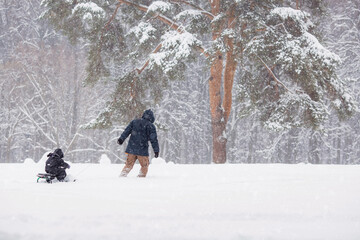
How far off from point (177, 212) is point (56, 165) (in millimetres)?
3308

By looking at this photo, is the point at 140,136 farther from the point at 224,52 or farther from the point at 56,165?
the point at 224,52

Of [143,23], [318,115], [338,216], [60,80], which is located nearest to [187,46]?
[143,23]

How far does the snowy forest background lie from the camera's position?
78.0 feet

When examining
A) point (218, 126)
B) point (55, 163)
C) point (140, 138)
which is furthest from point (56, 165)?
point (218, 126)

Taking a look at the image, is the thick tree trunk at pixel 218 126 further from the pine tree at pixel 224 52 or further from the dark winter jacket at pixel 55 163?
the dark winter jacket at pixel 55 163

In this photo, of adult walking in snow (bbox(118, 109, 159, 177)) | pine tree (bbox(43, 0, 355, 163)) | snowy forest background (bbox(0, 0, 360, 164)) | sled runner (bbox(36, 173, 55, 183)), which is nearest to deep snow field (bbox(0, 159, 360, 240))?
sled runner (bbox(36, 173, 55, 183))

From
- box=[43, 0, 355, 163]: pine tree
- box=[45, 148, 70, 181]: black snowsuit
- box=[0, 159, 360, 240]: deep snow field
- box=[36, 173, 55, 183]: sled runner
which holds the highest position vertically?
box=[43, 0, 355, 163]: pine tree

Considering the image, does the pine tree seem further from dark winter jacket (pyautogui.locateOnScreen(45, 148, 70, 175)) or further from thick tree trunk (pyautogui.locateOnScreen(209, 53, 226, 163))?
dark winter jacket (pyautogui.locateOnScreen(45, 148, 70, 175))

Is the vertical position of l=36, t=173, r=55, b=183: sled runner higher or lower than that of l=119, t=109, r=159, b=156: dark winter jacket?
lower

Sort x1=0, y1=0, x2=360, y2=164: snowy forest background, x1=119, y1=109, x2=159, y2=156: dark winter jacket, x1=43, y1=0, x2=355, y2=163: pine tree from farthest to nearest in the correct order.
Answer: x1=0, y1=0, x2=360, y2=164: snowy forest background, x1=43, y1=0, x2=355, y2=163: pine tree, x1=119, y1=109, x2=159, y2=156: dark winter jacket

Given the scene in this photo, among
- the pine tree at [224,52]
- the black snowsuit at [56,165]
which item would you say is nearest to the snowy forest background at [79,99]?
the pine tree at [224,52]

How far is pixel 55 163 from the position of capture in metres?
6.69

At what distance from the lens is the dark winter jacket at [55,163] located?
21.7 feet

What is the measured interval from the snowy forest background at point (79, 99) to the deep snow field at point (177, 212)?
54.2ft
